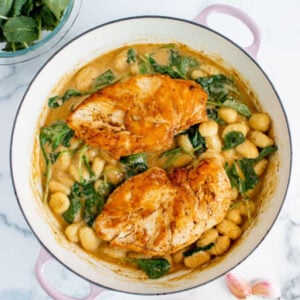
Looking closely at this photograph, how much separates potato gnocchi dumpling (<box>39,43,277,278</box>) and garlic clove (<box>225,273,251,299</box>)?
0.52 ft

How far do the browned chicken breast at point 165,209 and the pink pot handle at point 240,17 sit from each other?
57cm

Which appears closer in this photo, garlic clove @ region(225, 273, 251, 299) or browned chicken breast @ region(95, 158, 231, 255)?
browned chicken breast @ region(95, 158, 231, 255)

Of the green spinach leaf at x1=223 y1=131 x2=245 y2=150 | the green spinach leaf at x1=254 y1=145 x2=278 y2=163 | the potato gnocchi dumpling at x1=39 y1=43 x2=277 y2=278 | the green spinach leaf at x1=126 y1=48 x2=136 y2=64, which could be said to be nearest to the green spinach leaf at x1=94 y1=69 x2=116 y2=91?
the potato gnocchi dumpling at x1=39 y1=43 x2=277 y2=278

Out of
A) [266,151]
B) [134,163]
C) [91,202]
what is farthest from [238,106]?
[91,202]

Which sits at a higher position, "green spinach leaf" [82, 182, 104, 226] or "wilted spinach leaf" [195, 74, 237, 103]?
"wilted spinach leaf" [195, 74, 237, 103]

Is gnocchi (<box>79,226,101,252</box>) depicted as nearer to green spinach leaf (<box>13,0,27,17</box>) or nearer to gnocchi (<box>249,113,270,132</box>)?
gnocchi (<box>249,113,270,132</box>)

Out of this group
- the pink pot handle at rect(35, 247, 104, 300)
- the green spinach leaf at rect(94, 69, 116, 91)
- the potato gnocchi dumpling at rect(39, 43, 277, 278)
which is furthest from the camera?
the green spinach leaf at rect(94, 69, 116, 91)

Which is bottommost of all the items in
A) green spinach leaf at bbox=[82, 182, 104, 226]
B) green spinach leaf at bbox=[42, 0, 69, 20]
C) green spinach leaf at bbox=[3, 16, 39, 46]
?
green spinach leaf at bbox=[82, 182, 104, 226]

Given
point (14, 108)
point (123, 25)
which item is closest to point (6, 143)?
point (14, 108)

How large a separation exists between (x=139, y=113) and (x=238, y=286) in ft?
3.25

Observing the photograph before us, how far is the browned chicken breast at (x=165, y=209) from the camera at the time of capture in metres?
3.11

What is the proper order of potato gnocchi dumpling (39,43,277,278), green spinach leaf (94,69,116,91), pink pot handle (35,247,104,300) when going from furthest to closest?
1. green spinach leaf (94,69,116,91)
2. potato gnocchi dumpling (39,43,277,278)
3. pink pot handle (35,247,104,300)

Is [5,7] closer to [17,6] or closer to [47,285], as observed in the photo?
[17,6]

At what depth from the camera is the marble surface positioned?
133 inches
